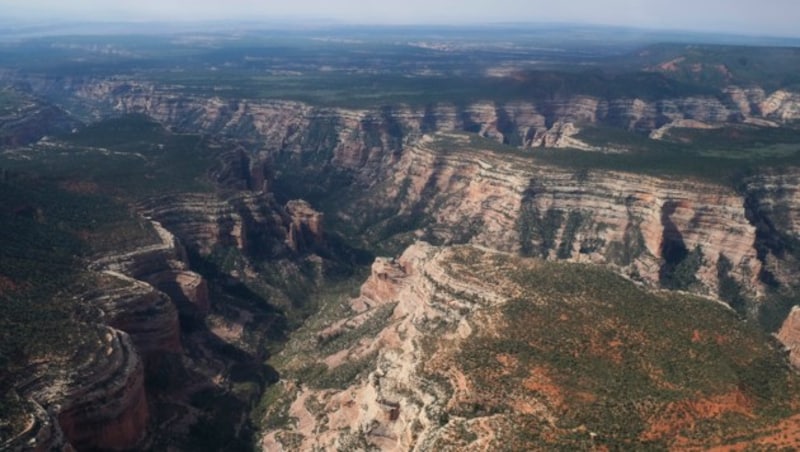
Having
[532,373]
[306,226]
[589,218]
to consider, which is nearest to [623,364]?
[532,373]

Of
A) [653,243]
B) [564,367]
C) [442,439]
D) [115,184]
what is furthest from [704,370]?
[115,184]

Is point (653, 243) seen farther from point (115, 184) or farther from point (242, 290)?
point (115, 184)

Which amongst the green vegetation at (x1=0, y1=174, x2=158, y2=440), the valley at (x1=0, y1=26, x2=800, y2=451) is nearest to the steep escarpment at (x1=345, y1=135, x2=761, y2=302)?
the valley at (x1=0, y1=26, x2=800, y2=451)

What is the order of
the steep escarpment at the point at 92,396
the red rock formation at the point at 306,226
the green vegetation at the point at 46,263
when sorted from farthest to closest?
1. the red rock formation at the point at 306,226
2. the green vegetation at the point at 46,263
3. the steep escarpment at the point at 92,396

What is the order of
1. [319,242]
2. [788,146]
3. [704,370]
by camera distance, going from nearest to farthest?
[704,370] → [319,242] → [788,146]

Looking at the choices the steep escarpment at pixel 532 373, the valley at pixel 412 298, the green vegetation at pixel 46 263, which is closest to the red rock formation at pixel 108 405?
the valley at pixel 412 298

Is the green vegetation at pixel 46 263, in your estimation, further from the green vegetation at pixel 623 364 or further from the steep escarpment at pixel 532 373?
the green vegetation at pixel 623 364

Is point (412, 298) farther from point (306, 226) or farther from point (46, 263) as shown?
point (306, 226)

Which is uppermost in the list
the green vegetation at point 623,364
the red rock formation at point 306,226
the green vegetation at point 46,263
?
the green vegetation at point 623,364
